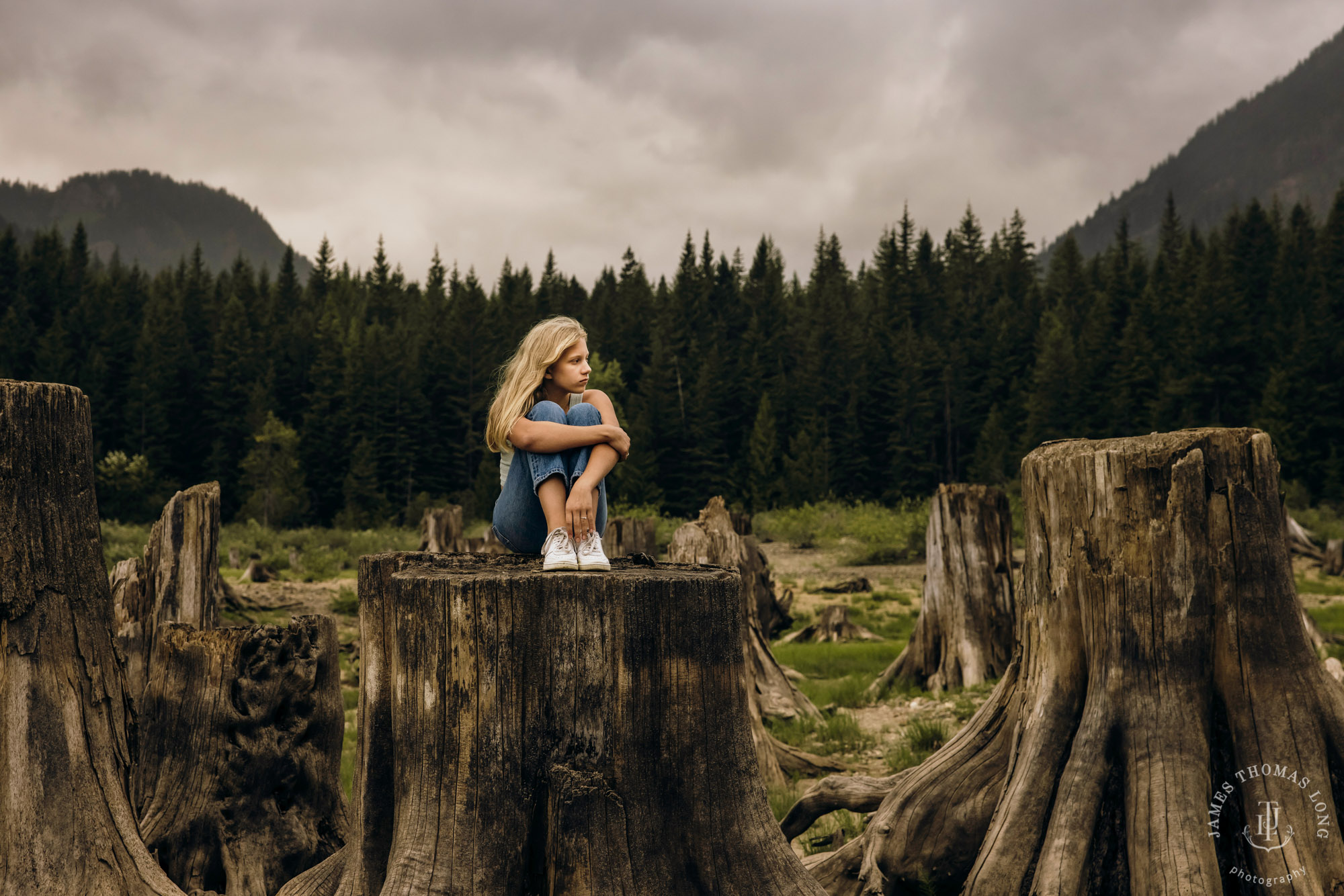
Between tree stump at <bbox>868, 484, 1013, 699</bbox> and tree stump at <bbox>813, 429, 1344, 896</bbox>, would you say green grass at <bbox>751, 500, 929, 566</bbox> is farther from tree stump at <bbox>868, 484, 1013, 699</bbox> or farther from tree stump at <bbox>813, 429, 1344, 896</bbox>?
tree stump at <bbox>813, 429, 1344, 896</bbox>

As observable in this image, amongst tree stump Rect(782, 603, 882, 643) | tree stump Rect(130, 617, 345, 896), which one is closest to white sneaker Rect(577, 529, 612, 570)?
tree stump Rect(130, 617, 345, 896)

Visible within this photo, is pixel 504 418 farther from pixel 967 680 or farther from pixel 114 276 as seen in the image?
pixel 114 276

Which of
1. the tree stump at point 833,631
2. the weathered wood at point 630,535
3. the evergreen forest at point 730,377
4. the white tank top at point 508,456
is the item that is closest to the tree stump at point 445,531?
the weathered wood at point 630,535

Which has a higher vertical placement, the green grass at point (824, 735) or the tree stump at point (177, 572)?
the tree stump at point (177, 572)

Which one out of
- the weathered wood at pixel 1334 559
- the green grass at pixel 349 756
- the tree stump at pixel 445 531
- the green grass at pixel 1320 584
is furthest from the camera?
the weathered wood at pixel 1334 559

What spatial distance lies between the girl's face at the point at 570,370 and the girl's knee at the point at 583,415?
1.01 feet

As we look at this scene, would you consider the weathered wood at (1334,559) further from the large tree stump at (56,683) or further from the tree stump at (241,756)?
the large tree stump at (56,683)

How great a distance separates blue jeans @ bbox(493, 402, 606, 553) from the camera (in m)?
3.11

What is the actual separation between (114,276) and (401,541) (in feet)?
168

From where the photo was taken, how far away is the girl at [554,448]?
2.88 meters

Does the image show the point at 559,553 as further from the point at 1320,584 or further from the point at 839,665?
the point at 1320,584

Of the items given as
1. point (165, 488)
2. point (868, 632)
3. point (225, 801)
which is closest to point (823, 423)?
point (165, 488)

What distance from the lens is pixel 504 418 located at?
322 centimetres

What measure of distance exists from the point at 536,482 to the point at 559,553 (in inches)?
18.0
